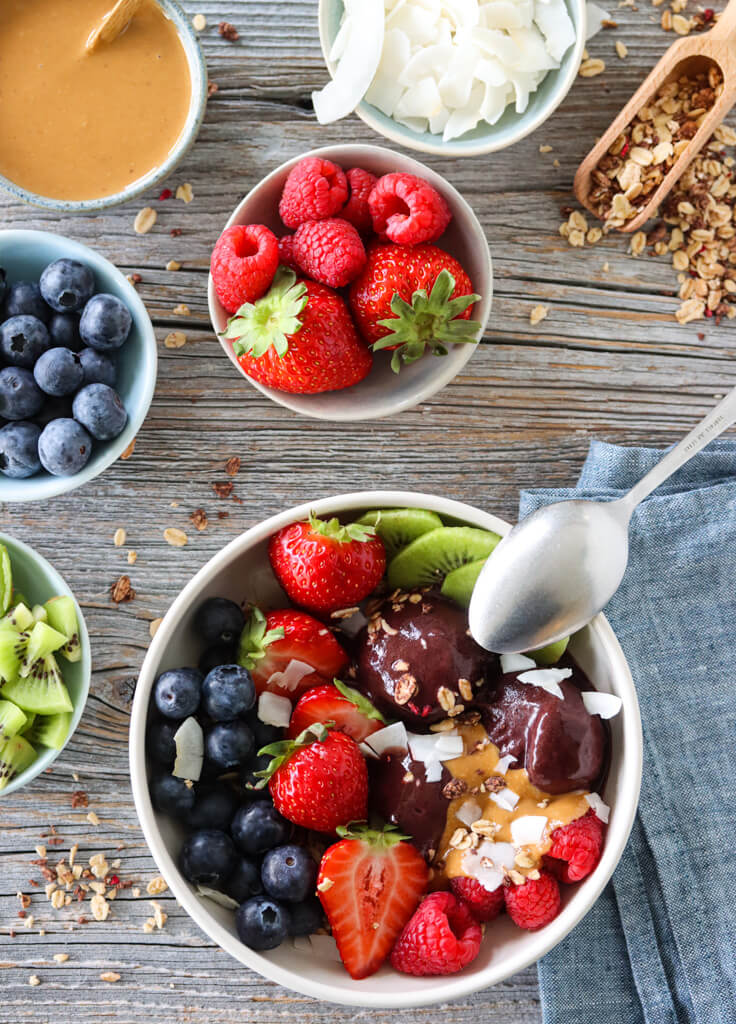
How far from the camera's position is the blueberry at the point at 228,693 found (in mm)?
1270

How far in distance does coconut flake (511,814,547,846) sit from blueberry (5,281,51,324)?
3.33 feet

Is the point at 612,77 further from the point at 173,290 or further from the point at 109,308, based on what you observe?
the point at 109,308

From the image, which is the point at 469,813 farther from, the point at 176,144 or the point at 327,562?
the point at 176,144

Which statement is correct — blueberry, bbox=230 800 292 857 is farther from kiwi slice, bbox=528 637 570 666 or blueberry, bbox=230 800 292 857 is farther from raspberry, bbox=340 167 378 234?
raspberry, bbox=340 167 378 234

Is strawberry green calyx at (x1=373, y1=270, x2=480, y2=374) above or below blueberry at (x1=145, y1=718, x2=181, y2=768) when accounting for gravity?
above

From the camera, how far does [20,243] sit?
4.66 feet

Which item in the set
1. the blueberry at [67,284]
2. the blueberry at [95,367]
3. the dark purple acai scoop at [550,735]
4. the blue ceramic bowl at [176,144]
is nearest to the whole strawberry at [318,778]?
the dark purple acai scoop at [550,735]

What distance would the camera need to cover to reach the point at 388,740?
4.33 ft

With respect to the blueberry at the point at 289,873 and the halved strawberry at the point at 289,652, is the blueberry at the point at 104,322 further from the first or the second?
the blueberry at the point at 289,873

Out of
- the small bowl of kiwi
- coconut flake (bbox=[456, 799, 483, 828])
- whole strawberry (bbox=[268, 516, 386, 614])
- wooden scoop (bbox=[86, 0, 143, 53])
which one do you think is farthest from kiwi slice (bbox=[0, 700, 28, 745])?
wooden scoop (bbox=[86, 0, 143, 53])

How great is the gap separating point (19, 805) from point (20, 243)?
2.98ft

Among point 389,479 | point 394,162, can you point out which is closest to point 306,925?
point 389,479

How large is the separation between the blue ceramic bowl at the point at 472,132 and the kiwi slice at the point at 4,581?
0.86 metres

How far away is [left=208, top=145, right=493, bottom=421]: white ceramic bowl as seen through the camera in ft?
4.66
